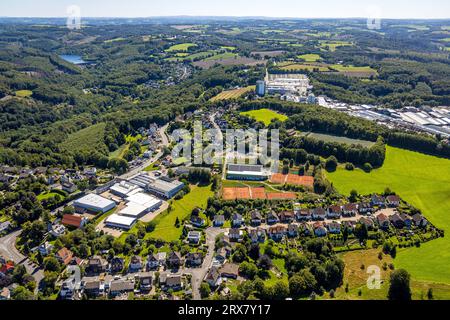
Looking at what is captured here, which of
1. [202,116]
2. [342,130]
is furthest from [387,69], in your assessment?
[202,116]

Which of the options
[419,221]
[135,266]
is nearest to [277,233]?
[135,266]

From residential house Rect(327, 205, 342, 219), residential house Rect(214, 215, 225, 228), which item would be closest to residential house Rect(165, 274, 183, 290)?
residential house Rect(214, 215, 225, 228)

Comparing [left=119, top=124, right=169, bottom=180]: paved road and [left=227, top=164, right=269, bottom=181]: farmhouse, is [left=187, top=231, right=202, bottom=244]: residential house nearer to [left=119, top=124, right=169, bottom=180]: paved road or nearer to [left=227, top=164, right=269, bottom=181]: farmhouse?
[left=227, top=164, right=269, bottom=181]: farmhouse

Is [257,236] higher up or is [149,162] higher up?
[149,162]

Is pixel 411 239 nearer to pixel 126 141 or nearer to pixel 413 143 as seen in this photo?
pixel 413 143

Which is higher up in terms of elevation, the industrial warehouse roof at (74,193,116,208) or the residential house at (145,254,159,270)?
the industrial warehouse roof at (74,193,116,208)

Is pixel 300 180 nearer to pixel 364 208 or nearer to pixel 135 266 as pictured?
pixel 364 208

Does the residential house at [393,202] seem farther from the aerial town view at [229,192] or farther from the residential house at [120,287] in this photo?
the residential house at [120,287]
